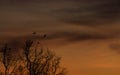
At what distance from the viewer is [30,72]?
178m

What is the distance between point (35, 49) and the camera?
17962cm

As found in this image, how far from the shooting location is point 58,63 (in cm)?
18200

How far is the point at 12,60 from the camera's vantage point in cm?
17988

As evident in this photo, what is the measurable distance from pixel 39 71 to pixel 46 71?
146 centimetres

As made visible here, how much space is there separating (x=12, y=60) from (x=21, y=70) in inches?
72.5

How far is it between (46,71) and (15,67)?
4.29 m

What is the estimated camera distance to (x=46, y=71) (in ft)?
590

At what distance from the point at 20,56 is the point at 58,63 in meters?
5.57

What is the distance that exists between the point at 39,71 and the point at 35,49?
10.3ft

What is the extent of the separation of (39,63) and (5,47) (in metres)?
5.32

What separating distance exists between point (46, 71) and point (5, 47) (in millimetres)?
6497

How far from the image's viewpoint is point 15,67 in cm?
18025

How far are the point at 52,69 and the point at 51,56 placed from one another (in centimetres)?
217

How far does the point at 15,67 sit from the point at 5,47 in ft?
10.0
